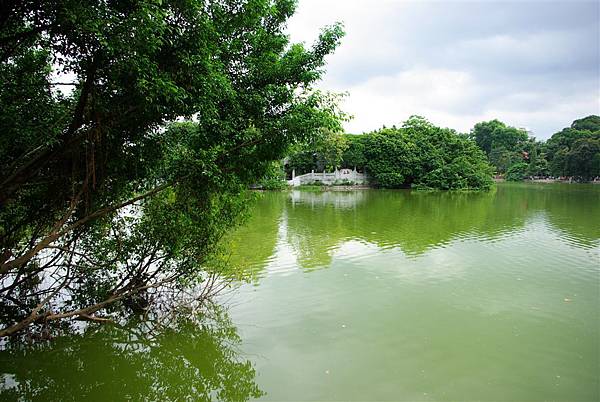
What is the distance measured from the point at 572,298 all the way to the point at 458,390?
455 centimetres

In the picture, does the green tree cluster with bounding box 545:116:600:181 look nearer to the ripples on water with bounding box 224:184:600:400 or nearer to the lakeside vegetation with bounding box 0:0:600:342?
the ripples on water with bounding box 224:184:600:400

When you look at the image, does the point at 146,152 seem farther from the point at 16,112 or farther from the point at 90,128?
the point at 16,112

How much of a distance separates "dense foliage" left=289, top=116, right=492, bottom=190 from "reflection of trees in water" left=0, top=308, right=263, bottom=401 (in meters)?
33.3

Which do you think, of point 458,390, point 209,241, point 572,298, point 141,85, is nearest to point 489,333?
point 458,390

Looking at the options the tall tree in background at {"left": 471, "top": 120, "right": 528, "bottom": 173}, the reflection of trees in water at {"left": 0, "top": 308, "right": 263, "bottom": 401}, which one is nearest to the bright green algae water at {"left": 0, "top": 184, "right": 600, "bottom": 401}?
the reflection of trees in water at {"left": 0, "top": 308, "right": 263, "bottom": 401}

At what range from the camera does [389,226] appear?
53.6 ft

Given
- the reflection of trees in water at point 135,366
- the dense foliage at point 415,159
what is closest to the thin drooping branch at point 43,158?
the reflection of trees in water at point 135,366

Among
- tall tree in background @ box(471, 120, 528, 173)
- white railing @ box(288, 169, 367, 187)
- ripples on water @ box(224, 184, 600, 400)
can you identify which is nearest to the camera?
ripples on water @ box(224, 184, 600, 400)

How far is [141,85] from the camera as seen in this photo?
3.72 meters

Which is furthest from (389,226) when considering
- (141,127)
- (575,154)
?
(575,154)

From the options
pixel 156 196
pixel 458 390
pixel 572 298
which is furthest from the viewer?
pixel 572 298

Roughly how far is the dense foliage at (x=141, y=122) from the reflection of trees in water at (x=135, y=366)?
64 cm

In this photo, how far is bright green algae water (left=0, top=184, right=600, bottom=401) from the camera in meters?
4.91

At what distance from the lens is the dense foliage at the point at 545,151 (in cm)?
5150
